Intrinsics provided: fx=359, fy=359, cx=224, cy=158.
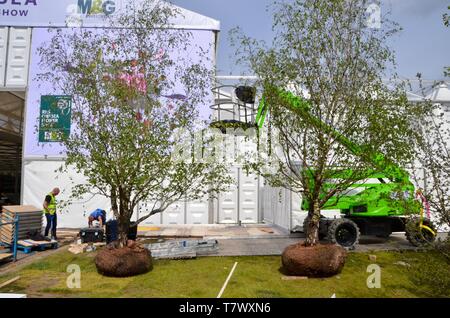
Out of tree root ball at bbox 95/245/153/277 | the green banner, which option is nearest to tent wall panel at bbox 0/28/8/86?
the green banner

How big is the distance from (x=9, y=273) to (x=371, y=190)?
381 inches

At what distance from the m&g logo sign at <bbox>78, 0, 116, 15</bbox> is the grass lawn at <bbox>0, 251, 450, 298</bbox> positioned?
426 inches

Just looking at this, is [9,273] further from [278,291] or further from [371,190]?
[371,190]

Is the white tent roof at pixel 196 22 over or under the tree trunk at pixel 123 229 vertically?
over

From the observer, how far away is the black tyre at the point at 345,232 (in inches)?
393

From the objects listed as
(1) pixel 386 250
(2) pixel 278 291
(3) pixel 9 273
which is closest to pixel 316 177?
(2) pixel 278 291

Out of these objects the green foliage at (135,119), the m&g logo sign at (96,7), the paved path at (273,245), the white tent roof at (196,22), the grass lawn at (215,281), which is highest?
the m&g logo sign at (96,7)

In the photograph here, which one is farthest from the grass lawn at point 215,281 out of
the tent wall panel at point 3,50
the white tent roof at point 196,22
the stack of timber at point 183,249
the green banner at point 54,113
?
the white tent roof at point 196,22

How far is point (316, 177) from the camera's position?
8.10 metres

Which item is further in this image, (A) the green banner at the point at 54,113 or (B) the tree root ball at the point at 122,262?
(A) the green banner at the point at 54,113

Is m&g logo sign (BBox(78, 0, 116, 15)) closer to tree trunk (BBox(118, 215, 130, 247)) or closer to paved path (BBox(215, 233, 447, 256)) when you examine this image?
tree trunk (BBox(118, 215, 130, 247))

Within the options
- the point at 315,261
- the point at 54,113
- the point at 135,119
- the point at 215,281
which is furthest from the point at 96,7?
the point at 315,261

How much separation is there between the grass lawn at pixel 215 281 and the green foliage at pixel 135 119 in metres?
1.50

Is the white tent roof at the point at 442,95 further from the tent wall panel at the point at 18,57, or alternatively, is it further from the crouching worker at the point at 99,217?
the tent wall panel at the point at 18,57
